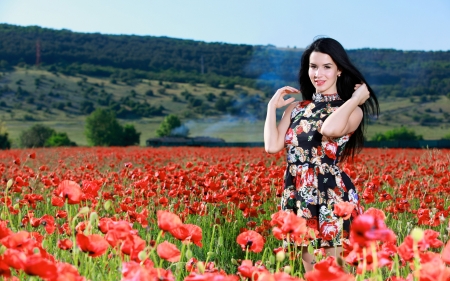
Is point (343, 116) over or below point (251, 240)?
over

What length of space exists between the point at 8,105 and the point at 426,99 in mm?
67609

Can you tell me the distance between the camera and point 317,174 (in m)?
3.87

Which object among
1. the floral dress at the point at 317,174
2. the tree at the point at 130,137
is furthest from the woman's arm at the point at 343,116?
the tree at the point at 130,137

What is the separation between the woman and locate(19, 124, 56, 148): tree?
180 feet

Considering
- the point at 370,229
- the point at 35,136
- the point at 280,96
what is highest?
the point at 280,96

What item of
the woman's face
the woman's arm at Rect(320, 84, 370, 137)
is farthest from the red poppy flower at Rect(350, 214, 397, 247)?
the woman's face

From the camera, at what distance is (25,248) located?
86.3 inches

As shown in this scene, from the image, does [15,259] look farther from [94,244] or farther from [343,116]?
[343,116]

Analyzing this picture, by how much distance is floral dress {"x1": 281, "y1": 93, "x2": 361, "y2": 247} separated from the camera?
3.78 meters

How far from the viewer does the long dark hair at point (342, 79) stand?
3980 millimetres

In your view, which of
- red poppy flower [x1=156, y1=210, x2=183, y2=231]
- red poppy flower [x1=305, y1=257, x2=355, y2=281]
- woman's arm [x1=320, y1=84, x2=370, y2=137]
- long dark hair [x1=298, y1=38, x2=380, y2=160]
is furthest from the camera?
long dark hair [x1=298, y1=38, x2=380, y2=160]

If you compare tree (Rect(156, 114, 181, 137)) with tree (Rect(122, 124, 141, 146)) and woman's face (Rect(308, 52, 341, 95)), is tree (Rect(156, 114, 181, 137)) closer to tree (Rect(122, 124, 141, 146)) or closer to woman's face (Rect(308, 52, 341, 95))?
tree (Rect(122, 124, 141, 146))

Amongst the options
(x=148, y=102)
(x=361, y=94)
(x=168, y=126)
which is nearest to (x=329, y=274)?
(x=361, y=94)

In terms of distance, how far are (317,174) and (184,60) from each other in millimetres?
127011
